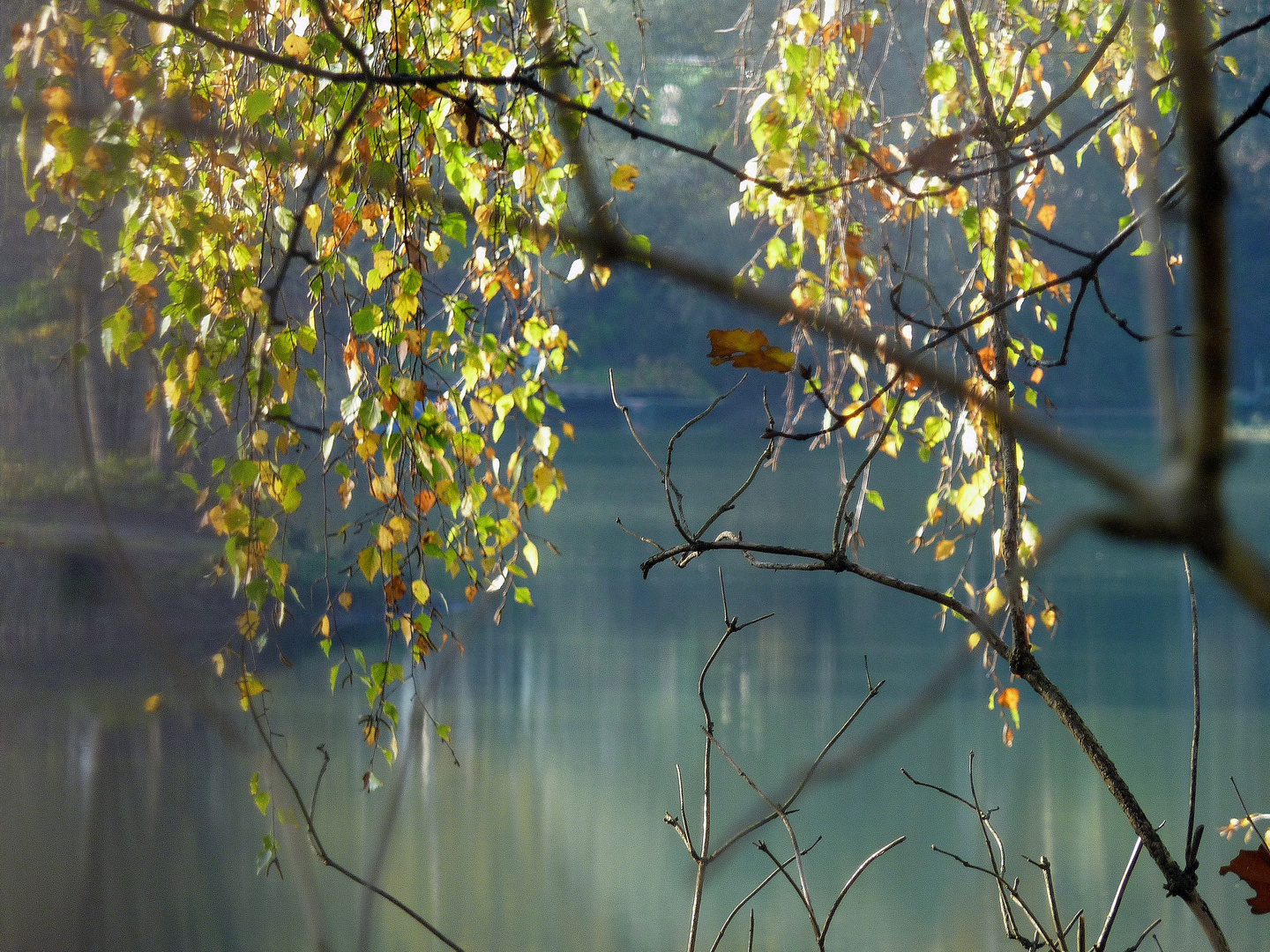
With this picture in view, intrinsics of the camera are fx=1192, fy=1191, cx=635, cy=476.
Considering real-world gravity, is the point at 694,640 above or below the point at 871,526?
below

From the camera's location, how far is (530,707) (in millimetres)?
5547

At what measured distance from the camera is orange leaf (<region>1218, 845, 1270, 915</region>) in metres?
0.58

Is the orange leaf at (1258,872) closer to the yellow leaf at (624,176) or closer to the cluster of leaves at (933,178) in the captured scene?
the cluster of leaves at (933,178)

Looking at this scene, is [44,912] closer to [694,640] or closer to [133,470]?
[133,470]

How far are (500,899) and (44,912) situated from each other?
1419 mm

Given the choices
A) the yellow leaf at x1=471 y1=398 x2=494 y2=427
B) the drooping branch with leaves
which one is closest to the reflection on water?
the drooping branch with leaves

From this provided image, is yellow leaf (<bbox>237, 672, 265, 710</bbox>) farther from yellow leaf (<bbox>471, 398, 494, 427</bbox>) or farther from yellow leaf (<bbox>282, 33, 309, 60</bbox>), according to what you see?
yellow leaf (<bbox>282, 33, 309, 60</bbox>)

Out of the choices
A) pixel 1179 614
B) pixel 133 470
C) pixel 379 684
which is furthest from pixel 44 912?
pixel 1179 614

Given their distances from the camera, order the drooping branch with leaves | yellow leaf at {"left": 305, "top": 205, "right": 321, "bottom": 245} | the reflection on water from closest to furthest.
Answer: the drooping branch with leaves
yellow leaf at {"left": 305, "top": 205, "right": 321, "bottom": 245}
the reflection on water

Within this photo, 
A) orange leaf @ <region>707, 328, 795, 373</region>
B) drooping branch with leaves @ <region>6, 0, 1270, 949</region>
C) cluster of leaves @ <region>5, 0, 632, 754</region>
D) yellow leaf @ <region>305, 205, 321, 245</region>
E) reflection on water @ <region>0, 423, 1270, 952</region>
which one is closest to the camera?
orange leaf @ <region>707, 328, 795, 373</region>

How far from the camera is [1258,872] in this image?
1.91 ft

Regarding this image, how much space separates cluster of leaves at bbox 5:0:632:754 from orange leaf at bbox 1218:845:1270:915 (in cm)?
68

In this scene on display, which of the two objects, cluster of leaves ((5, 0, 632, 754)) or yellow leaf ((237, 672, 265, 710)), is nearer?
cluster of leaves ((5, 0, 632, 754))

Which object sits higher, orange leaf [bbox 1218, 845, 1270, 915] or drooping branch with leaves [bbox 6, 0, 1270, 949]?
drooping branch with leaves [bbox 6, 0, 1270, 949]
